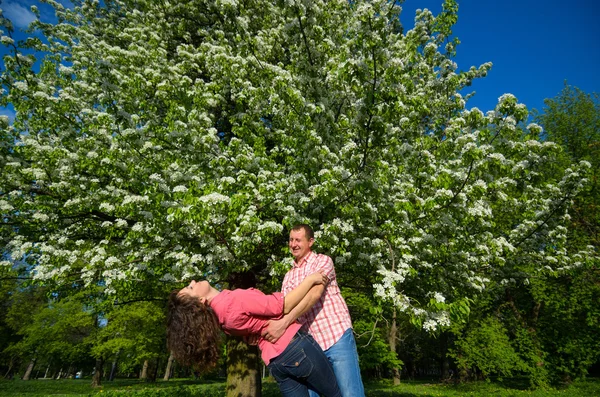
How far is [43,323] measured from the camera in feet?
108

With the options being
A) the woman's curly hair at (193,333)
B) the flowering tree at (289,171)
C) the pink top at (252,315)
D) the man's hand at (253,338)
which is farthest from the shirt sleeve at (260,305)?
the flowering tree at (289,171)

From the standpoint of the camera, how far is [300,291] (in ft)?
10.5

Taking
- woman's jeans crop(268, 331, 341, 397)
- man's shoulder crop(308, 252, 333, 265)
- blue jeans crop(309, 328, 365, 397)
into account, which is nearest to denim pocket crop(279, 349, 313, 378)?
woman's jeans crop(268, 331, 341, 397)

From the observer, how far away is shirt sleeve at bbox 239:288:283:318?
2982mm

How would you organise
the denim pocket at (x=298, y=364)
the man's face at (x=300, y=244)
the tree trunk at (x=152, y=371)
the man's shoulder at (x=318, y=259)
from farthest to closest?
the tree trunk at (x=152, y=371) < the man's face at (x=300, y=244) < the man's shoulder at (x=318, y=259) < the denim pocket at (x=298, y=364)

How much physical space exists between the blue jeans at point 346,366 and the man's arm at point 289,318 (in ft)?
2.26

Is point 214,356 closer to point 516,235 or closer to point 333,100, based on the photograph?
point 333,100

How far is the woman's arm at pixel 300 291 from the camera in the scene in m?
3.13

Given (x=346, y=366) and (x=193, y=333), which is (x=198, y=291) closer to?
(x=193, y=333)

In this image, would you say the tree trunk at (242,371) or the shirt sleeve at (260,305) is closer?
the shirt sleeve at (260,305)

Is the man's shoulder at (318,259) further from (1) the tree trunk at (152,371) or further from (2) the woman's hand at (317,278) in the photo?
(1) the tree trunk at (152,371)

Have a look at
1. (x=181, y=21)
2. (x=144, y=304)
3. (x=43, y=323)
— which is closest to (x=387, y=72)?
(x=181, y=21)

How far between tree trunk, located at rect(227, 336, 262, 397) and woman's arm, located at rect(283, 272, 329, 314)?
8.76 metres

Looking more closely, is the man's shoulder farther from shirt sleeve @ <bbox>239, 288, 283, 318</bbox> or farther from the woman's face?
the woman's face
